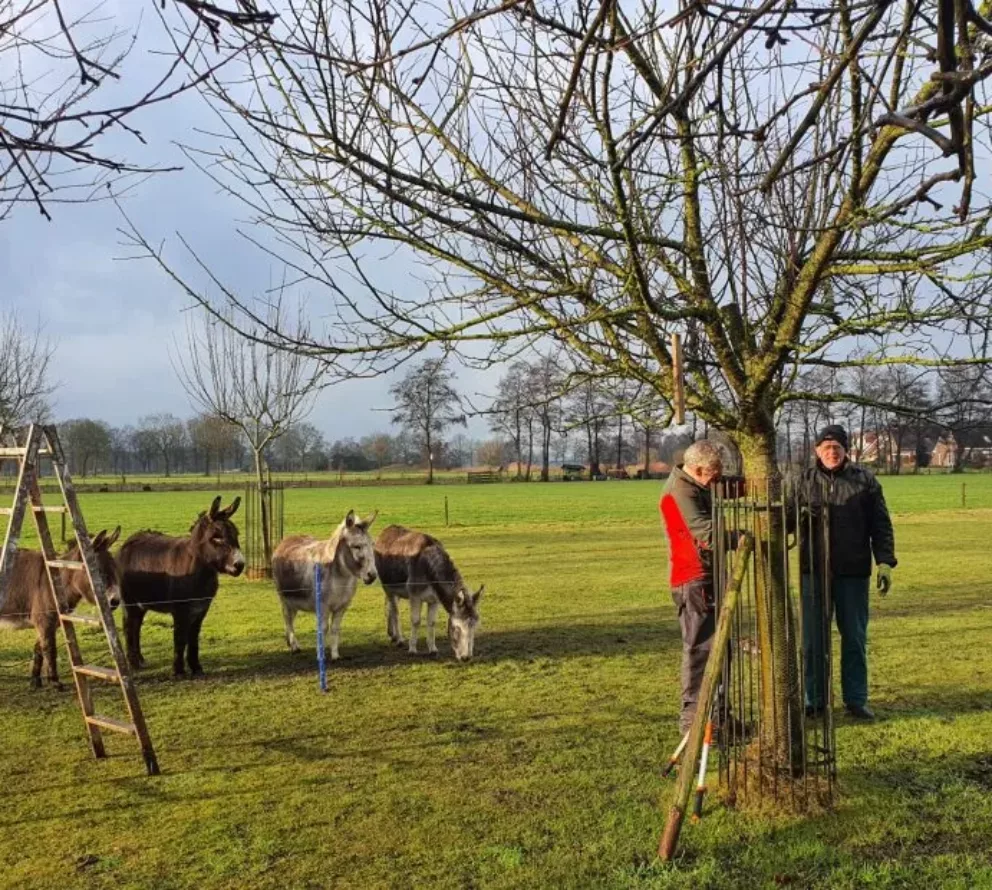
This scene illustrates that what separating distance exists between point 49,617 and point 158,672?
140 cm

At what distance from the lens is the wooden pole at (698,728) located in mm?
4387

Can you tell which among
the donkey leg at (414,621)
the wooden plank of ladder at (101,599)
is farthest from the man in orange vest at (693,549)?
the donkey leg at (414,621)

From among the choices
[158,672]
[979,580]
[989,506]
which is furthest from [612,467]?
[158,672]

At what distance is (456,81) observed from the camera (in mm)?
4758

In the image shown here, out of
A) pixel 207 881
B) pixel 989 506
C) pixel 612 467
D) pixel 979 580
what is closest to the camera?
pixel 207 881

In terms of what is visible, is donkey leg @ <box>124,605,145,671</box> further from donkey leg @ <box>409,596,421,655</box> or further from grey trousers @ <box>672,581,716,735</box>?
grey trousers @ <box>672,581,716,735</box>

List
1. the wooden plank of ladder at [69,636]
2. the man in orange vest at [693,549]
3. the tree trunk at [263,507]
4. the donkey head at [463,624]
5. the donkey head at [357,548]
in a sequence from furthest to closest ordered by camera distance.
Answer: the tree trunk at [263,507], the donkey head at [357,548], the donkey head at [463,624], the wooden plank of ladder at [69,636], the man in orange vest at [693,549]

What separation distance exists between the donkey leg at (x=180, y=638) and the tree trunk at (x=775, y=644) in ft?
21.0

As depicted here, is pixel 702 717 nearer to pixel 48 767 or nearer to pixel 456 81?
pixel 456 81

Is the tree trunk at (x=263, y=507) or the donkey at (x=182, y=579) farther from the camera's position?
the tree trunk at (x=263, y=507)

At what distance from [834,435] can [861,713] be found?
7.65 feet

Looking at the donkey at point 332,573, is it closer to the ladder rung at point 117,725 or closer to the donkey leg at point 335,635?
the donkey leg at point 335,635

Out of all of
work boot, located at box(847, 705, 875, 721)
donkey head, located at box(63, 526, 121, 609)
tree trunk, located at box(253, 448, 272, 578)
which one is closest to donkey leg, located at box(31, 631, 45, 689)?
donkey head, located at box(63, 526, 121, 609)

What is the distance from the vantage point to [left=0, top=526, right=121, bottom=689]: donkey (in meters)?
8.57
